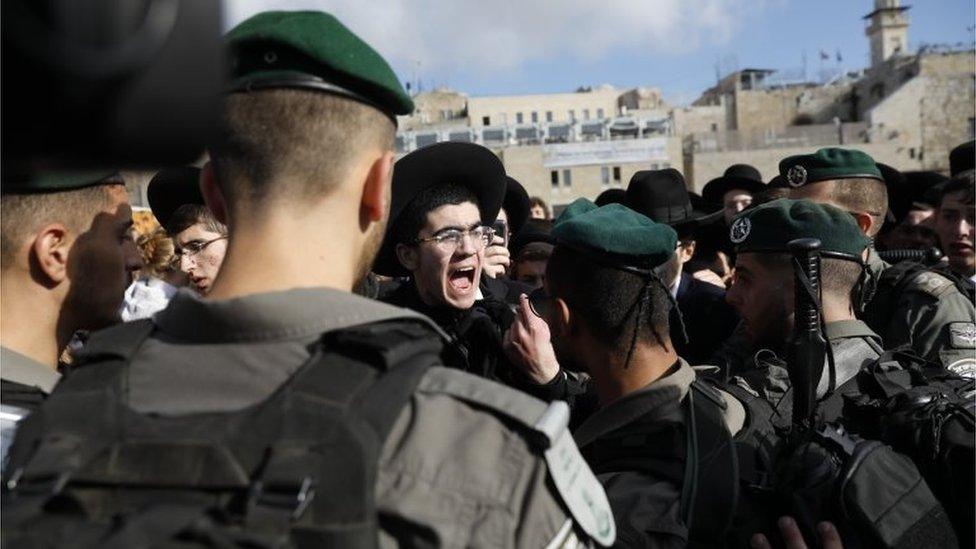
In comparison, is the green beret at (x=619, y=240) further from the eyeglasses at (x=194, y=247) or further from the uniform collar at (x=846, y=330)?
the eyeglasses at (x=194, y=247)

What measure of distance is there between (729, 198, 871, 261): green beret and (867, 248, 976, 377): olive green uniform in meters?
0.65

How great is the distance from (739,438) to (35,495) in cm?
203

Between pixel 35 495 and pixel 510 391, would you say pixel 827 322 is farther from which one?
pixel 35 495

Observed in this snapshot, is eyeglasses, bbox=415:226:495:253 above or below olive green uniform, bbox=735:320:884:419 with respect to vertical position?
above

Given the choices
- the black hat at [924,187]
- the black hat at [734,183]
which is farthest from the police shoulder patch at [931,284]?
the black hat at [734,183]

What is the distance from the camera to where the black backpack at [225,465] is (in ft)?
4.81

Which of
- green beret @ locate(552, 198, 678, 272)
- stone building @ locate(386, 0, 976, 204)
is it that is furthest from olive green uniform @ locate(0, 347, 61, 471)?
stone building @ locate(386, 0, 976, 204)

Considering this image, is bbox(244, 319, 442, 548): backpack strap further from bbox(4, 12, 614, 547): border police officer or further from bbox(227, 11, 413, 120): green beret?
bbox(227, 11, 413, 120): green beret

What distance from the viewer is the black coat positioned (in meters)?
5.50

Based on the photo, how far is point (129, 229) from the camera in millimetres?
2914

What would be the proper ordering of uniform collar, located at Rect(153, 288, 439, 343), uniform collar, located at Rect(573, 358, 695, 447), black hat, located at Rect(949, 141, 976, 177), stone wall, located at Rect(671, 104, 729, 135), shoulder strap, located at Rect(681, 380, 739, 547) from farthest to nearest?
stone wall, located at Rect(671, 104, 729, 135), black hat, located at Rect(949, 141, 976, 177), uniform collar, located at Rect(573, 358, 695, 447), shoulder strap, located at Rect(681, 380, 739, 547), uniform collar, located at Rect(153, 288, 439, 343)

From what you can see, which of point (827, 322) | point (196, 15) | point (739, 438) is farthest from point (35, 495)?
point (827, 322)

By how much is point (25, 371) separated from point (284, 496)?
138 cm

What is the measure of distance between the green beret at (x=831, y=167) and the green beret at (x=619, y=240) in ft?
8.59
